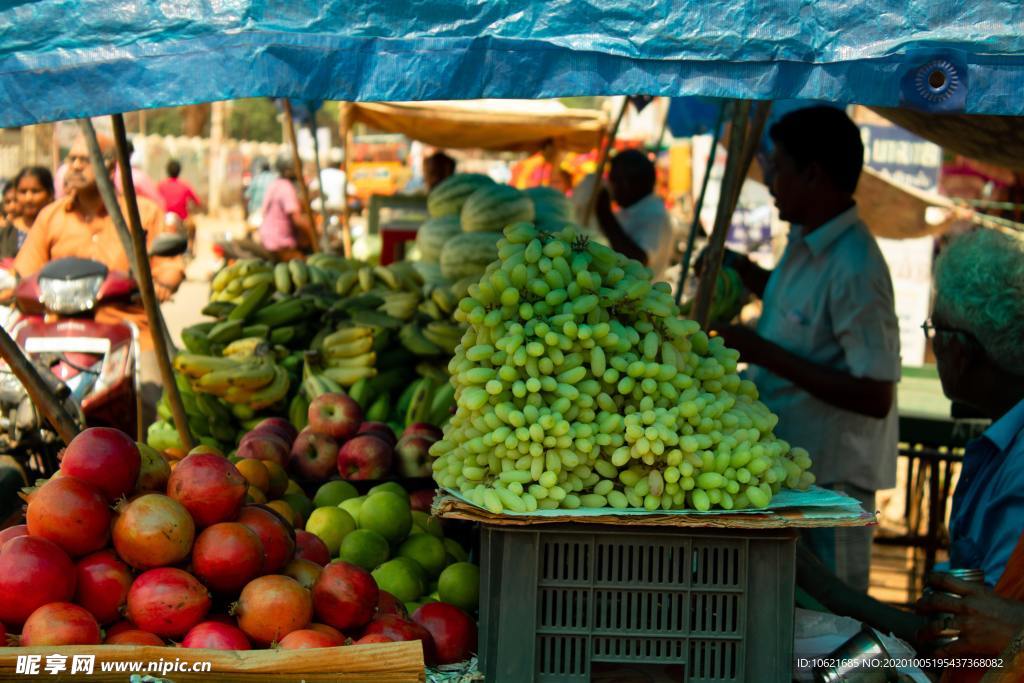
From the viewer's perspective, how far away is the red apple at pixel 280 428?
3320mm

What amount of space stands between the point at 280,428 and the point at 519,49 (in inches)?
67.5

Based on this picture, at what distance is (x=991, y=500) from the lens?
8.12 feet

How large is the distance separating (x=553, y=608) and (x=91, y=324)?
3.71 meters

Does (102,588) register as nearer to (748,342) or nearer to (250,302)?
(748,342)

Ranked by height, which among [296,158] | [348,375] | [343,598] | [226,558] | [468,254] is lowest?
[343,598]

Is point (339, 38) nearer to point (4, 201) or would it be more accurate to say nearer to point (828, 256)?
point (828, 256)

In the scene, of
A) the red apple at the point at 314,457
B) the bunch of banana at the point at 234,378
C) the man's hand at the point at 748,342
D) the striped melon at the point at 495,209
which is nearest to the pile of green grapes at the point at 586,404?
the red apple at the point at 314,457

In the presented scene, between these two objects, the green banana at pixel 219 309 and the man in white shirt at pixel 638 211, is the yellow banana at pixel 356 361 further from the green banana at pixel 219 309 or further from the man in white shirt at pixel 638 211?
the man in white shirt at pixel 638 211

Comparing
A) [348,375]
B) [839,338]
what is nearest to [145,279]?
[348,375]

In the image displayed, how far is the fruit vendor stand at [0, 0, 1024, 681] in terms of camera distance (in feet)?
6.55

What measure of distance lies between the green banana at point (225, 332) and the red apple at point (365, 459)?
1.24 metres

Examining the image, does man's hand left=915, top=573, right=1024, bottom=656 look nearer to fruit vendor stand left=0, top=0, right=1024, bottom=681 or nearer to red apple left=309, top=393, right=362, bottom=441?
fruit vendor stand left=0, top=0, right=1024, bottom=681

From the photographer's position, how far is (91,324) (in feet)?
16.4

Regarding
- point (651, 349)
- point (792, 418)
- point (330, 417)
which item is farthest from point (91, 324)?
point (651, 349)
